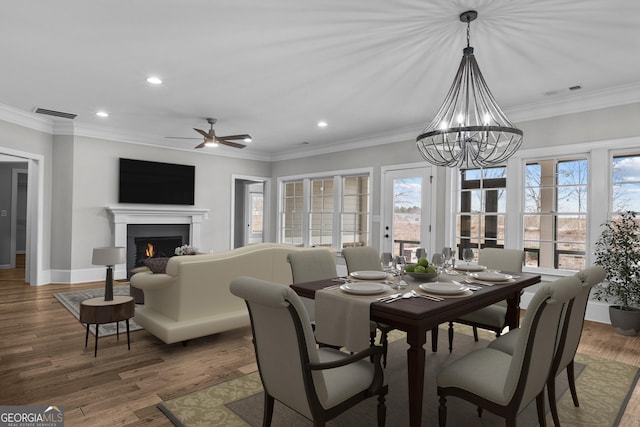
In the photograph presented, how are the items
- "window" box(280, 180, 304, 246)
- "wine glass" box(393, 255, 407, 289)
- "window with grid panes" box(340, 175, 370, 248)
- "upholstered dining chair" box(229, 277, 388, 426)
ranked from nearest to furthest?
"upholstered dining chair" box(229, 277, 388, 426), "wine glass" box(393, 255, 407, 289), "window with grid panes" box(340, 175, 370, 248), "window" box(280, 180, 304, 246)

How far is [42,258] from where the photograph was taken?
5.87m

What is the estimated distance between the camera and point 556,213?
4586 millimetres

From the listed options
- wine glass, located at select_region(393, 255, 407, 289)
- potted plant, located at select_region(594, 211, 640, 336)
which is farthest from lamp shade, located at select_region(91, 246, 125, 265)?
potted plant, located at select_region(594, 211, 640, 336)

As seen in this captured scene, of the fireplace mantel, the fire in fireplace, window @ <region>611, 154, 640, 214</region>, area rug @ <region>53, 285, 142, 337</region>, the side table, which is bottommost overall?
area rug @ <region>53, 285, 142, 337</region>

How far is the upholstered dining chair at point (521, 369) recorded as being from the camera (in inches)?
61.5

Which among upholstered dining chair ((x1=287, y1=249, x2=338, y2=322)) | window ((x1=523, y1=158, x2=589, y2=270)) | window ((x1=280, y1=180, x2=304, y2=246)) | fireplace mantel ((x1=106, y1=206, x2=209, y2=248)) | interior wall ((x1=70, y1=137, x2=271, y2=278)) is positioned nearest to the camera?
upholstered dining chair ((x1=287, y1=249, x2=338, y2=322))

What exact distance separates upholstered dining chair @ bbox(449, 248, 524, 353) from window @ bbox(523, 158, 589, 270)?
176cm

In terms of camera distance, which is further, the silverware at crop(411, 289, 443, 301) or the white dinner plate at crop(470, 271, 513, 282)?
the white dinner plate at crop(470, 271, 513, 282)

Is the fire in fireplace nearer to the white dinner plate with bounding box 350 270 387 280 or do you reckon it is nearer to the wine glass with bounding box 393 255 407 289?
the white dinner plate with bounding box 350 270 387 280

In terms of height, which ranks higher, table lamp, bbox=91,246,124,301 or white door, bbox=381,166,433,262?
white door, bbox=381,166,433,262

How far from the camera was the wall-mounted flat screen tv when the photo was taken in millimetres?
6551

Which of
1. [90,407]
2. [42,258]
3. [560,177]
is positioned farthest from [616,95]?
[42,258]

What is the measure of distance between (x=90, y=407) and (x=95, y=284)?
436cm

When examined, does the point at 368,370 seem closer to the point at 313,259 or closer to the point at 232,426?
the point at 232,426
